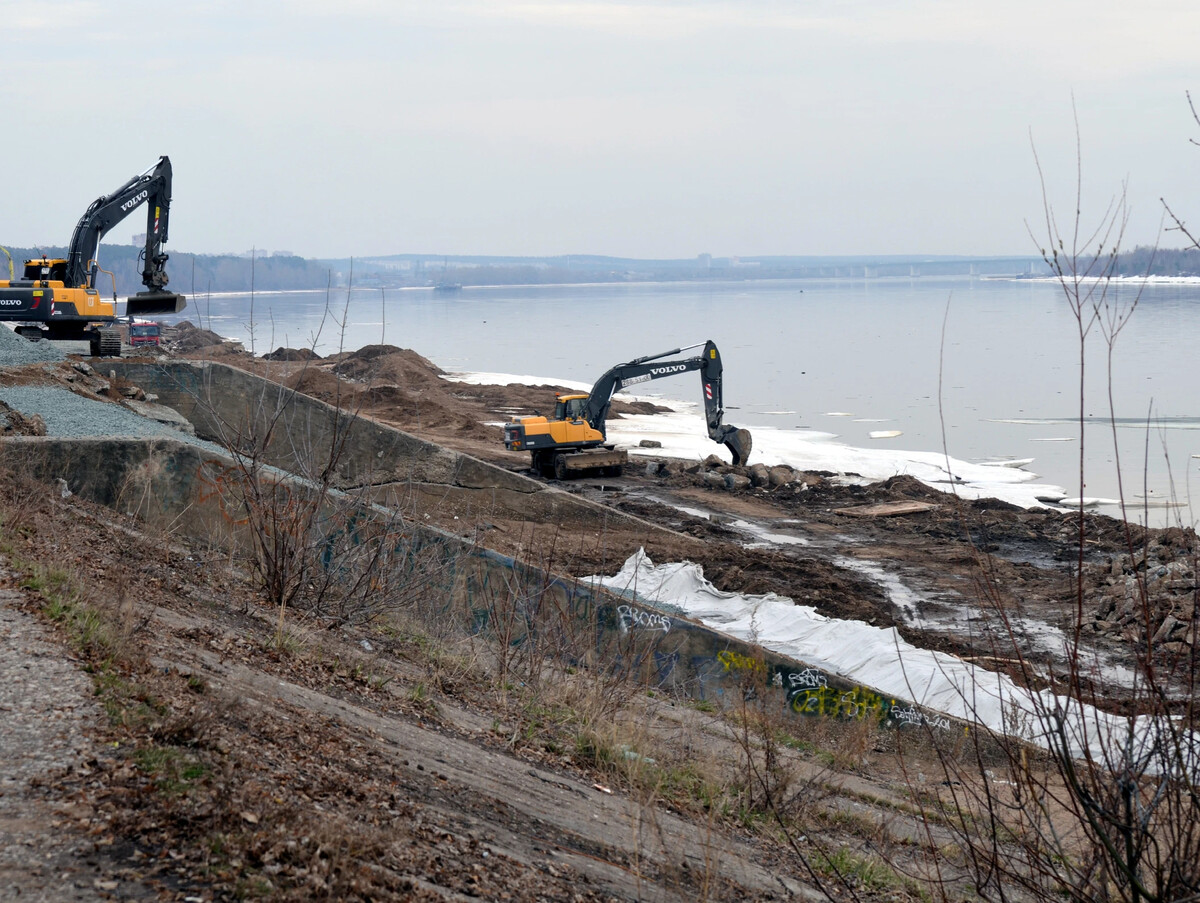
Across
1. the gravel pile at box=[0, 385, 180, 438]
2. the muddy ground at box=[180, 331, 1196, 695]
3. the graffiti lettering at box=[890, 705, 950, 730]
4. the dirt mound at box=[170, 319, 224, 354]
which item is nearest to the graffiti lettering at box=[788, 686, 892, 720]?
the graffiti lettering at box=[890, 705, 950, 730]

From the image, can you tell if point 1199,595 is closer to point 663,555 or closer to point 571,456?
point 663,555

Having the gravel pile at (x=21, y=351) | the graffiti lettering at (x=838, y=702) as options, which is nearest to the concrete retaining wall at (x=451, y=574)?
the graffiti lettering at (x=838, y=702)

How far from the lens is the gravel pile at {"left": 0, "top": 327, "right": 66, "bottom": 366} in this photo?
17.5 meters

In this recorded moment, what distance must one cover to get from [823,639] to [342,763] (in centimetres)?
804

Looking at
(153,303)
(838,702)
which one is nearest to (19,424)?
(838,702)

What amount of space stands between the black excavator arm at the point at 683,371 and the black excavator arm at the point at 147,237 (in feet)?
30.3

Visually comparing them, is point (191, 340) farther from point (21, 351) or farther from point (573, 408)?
point (21, 351)

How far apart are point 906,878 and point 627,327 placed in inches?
3348

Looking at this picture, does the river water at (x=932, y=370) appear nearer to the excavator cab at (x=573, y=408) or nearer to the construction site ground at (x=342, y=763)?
the construction site ground at (x=342, y=763)

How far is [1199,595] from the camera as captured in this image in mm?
3547

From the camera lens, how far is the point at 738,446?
24.8m

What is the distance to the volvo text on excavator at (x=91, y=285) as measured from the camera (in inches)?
909

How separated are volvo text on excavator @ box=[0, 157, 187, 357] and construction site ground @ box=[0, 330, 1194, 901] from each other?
13.1 m

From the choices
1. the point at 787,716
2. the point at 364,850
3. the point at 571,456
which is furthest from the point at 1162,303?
the point at 364,850
